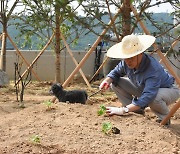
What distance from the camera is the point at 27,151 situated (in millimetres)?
3252

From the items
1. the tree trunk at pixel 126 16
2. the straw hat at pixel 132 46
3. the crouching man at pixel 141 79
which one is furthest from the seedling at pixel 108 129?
the tree trunk at pixel 126 16

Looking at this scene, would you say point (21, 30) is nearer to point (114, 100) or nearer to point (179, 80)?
point (114, 100)

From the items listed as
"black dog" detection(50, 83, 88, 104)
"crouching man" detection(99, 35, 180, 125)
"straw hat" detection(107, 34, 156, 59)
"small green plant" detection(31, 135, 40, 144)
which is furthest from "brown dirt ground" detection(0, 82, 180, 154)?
"black dog" detection(50, 83, 88, 104)

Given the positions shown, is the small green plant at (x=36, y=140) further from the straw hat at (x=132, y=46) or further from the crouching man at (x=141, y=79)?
the straw hat at (x=132, y=46)

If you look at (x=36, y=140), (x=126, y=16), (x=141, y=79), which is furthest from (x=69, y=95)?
(x=36, y=140)

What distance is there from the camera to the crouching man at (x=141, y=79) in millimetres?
4324

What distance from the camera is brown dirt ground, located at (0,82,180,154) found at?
3.33 m

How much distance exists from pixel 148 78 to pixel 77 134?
1140mm

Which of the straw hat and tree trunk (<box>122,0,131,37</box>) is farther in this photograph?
tree trunk (<box>122,0,131,37</box>)

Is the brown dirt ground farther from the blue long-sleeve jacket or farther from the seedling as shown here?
the blue long-sleeve jacket

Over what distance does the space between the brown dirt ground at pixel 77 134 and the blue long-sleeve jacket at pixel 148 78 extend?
0.21m

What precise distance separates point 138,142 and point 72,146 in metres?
0.55

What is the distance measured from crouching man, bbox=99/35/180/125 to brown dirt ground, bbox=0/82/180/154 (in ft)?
0.66

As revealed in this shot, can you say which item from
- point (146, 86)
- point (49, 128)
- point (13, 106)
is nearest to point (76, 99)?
point (13, 106)
